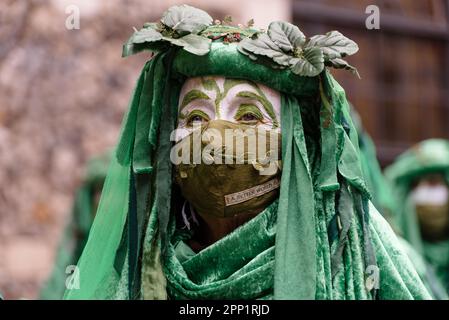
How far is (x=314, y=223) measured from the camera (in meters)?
3.90

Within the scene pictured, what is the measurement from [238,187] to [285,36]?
1.69ft

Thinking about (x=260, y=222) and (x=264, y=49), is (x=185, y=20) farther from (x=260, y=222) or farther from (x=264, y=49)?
(x=260, y=222)

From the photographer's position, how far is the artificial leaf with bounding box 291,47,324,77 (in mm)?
3973

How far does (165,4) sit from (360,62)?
7.20ft

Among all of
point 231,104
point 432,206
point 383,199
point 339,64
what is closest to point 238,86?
point 231,104

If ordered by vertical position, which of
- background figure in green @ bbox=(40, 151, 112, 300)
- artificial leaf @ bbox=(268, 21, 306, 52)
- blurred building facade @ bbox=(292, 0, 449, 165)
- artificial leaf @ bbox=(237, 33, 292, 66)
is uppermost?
blurred building facade @ bbox=(292, 0, 449, 165)

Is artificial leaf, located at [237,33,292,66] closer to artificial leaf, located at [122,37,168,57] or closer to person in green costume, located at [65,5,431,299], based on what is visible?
person in green costume, located at [65,5,431,299]

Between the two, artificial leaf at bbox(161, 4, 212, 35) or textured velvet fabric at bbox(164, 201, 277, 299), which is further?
artificial leaf at bbox(161, 4, 212, 35)

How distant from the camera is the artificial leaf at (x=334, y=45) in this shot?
158 inches

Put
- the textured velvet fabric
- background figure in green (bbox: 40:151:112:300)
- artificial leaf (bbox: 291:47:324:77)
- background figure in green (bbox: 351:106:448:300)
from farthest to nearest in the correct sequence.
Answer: background figure in green (bbox: 40:151:112:300) < background figure in green (bbox: 351:106:448:300) < artificial leaf (bbox: 291:47:324:77) < the textured velvet fabric

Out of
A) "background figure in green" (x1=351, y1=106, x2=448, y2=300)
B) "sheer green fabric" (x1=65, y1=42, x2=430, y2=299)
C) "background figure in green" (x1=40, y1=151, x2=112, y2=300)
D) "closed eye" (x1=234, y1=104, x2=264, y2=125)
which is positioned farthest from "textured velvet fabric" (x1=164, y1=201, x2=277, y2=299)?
"background figure in green" (x1=40, y1=151, x2=112, y2=300)

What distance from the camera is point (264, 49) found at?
4020 mm

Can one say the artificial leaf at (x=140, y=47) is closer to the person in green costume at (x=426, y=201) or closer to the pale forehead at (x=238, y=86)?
the pale forehead at (x=238, y=86)
